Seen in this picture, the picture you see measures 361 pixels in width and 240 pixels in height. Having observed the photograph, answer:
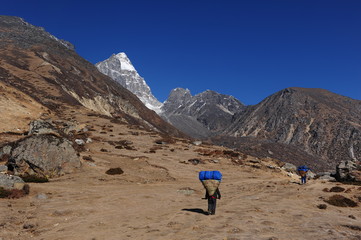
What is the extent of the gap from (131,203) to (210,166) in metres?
22.9

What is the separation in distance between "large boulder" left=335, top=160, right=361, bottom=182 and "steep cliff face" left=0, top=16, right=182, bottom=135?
56740 mm

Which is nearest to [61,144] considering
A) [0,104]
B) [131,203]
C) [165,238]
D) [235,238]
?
[131,203]

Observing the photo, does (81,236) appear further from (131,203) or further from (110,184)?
(110,184)

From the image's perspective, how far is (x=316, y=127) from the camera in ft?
547

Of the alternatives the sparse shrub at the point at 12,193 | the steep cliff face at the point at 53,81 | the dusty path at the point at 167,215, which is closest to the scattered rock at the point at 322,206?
the dusty path at the point at 167,215

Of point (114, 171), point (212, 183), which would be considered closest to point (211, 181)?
point (212, 183)

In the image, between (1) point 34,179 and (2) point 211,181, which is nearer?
(2) point 211,181

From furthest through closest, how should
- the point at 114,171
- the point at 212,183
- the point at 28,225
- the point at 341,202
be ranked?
1. the point at 114,171
2. the point at 341,202
3. the point at 212,183
4. the point at 28,225

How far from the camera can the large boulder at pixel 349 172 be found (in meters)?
30.7

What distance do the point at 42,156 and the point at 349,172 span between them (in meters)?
33.0

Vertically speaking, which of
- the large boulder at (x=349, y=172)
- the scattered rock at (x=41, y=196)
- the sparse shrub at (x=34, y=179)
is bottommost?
the scattered rock at (x=41, y=196)

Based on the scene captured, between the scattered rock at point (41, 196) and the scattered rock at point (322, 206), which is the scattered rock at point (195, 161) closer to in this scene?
the scattered rock at point (322, 206)

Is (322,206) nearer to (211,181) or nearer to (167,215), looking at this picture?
(211,181)

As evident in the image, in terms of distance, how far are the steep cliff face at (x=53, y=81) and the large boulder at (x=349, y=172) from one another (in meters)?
56.7
